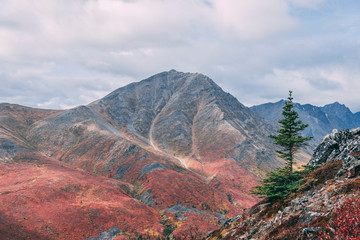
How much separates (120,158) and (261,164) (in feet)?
356

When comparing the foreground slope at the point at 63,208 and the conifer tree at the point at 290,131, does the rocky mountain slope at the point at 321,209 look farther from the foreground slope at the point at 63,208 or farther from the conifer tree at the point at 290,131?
the foreground slope at the point at 63,208

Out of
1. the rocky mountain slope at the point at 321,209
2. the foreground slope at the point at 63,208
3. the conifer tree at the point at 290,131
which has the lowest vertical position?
the foreground slope at the point at 63,208

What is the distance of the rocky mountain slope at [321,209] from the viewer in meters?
10.1

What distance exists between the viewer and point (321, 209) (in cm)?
1414

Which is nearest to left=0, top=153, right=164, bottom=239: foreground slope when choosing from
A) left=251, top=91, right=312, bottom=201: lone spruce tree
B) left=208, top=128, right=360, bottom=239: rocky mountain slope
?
left=208, top=128, right=360, bottom=239: rocky mountain slope

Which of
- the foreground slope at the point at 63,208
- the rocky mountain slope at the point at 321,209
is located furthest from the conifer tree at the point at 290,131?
the foreground slope at the point at 63,208

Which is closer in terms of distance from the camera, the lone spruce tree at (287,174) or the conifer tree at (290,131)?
the lone spruce tree at (287,174)

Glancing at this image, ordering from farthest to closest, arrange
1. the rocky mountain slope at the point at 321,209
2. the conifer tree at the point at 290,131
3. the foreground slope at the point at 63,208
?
the foreground slope at the point at 63,208, the conifer tree at the point at 290,131, the rocky mountain slope at the point at 321,209

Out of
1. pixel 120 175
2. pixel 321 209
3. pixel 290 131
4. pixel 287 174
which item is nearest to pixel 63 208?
pixel 120 175

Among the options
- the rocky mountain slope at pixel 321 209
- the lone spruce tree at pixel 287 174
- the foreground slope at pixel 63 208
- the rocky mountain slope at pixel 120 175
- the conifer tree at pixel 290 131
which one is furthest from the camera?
the rocky mountain slope at pixel 120 175

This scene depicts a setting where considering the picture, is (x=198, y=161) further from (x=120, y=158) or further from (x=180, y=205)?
(x=180, y=205)

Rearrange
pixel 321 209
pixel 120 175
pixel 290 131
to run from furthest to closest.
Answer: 1. pixel 120 175
2. pixel 290 131
3. pixel 321 209

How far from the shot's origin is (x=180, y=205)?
88.2 metres

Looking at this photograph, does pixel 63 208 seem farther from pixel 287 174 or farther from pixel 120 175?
pixel 287 174
